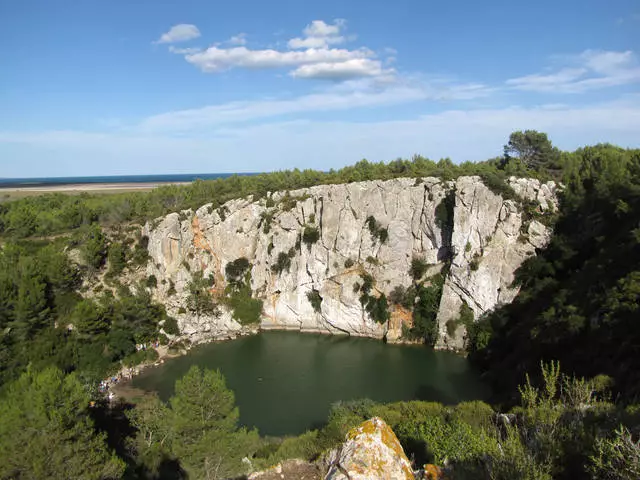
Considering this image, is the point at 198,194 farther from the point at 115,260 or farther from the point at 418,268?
the point at 418,268

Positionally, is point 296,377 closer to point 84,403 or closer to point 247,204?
point 84,403

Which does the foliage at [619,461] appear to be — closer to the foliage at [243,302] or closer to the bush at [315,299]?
the bush at [315,299]

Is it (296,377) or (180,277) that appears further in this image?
(180,277)

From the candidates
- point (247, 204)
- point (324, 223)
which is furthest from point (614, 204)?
point (247, 204)

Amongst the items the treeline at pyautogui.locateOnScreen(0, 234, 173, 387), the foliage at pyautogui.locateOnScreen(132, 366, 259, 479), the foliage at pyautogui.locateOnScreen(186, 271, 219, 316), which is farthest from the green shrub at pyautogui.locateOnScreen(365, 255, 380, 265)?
the foliage at pyautogui.locateOnScreen(132, 366, 259, 479)

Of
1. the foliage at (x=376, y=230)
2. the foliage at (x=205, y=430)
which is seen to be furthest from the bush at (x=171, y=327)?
the foliage at (x=205, y=430)

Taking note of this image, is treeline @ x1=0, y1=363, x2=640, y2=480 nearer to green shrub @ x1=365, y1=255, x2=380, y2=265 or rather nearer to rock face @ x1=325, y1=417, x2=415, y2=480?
rock face @ x1=325, y1=417, x2=415, y2=480
